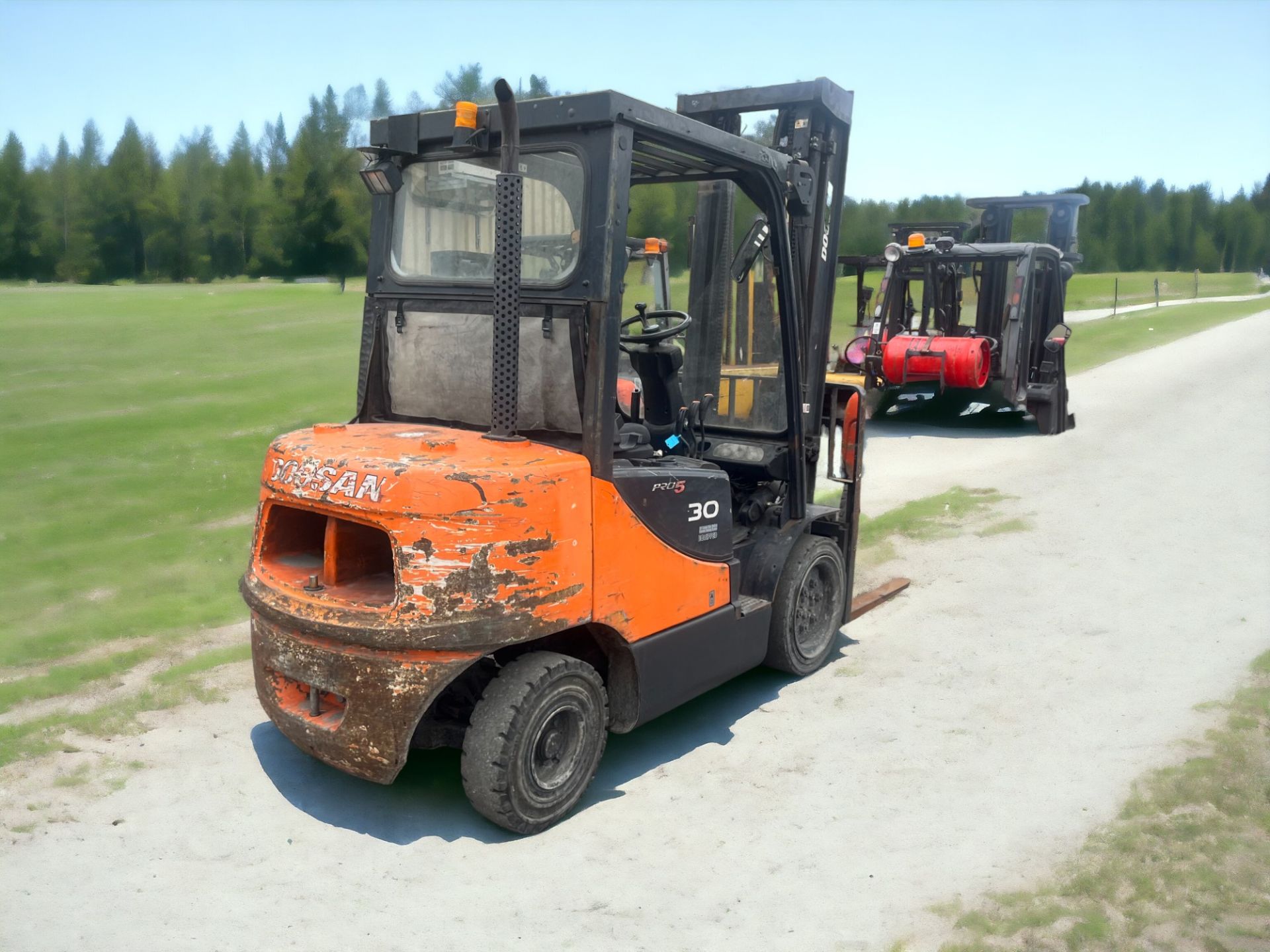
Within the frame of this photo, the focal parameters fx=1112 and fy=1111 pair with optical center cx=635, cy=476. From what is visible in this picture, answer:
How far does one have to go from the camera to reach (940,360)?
1388 cm

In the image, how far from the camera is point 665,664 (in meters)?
4.67

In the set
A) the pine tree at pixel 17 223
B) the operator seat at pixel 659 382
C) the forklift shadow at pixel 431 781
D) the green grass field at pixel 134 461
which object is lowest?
the forklift shadow at pixel 431 781

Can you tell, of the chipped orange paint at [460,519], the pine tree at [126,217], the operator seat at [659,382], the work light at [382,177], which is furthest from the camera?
the pine tree at [126,217]

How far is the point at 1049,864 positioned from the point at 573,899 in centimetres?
170

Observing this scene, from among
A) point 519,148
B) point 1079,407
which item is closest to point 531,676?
point 519,148

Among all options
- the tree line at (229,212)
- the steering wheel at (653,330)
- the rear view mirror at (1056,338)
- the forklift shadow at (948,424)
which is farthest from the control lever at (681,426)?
the tree line at (229,212)

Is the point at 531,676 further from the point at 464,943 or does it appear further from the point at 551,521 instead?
the point at 464,943

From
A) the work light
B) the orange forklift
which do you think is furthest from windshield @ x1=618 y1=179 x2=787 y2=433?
the work light

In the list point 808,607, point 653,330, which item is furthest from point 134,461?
point 808,607

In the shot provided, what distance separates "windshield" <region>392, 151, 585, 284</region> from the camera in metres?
4.35

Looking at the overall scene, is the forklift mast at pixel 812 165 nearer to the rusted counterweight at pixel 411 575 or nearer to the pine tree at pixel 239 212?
the rusted counterweight at pixel 411 575

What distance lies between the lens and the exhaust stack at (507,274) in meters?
3.92

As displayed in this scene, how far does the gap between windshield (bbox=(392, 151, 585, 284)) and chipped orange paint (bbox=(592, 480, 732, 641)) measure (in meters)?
0.95

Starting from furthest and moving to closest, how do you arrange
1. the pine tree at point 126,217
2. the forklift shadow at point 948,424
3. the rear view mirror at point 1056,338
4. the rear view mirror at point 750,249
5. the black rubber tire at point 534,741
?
the pine tree at point 126,217 → the forklift shadow at point 948,424 → the rear view mirror at point 1056,338 → the rear view mirror at point 750,249 → the black rubber tire at point 534,741
